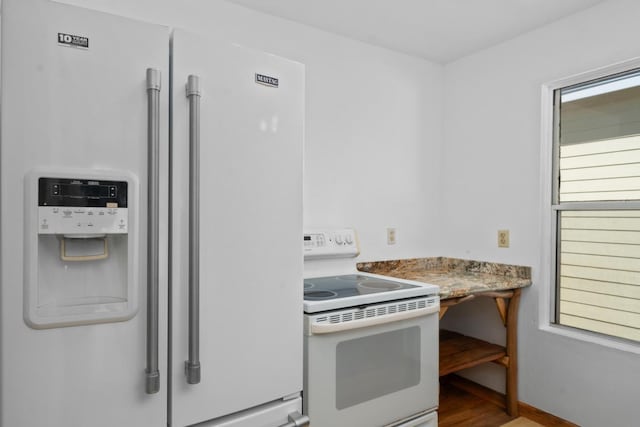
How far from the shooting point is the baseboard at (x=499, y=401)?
2225mm

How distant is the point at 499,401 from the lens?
2.50m

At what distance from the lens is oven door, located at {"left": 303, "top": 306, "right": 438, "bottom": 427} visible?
152 centimetres

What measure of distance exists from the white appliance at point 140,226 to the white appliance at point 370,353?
160 mm

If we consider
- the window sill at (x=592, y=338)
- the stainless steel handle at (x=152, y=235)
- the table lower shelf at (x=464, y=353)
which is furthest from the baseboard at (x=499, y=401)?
the stainless steel handle at (x=152, y=235)

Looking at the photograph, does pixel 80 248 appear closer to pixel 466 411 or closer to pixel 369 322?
pixel 369 322

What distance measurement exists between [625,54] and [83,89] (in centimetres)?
240

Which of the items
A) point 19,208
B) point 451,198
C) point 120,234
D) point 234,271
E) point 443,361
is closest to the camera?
point 19,208

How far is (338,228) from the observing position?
237 centimetres

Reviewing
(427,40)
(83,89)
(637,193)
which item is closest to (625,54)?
(637,193)

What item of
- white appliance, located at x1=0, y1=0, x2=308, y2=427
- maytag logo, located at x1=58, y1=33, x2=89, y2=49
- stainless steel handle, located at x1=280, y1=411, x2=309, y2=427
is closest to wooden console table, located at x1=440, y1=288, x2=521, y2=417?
stainless steel handle, located at x1=280, y1=411, x2=309, y2=427

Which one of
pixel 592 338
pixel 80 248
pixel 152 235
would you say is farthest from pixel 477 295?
pixel 80 248

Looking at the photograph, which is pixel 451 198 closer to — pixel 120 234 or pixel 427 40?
pixel 427 40

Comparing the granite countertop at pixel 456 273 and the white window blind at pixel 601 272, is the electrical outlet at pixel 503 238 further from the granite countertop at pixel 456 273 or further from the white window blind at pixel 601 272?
the white window blind at pixel 601 272

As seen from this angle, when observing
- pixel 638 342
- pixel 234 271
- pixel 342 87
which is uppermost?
pixel 342 87
